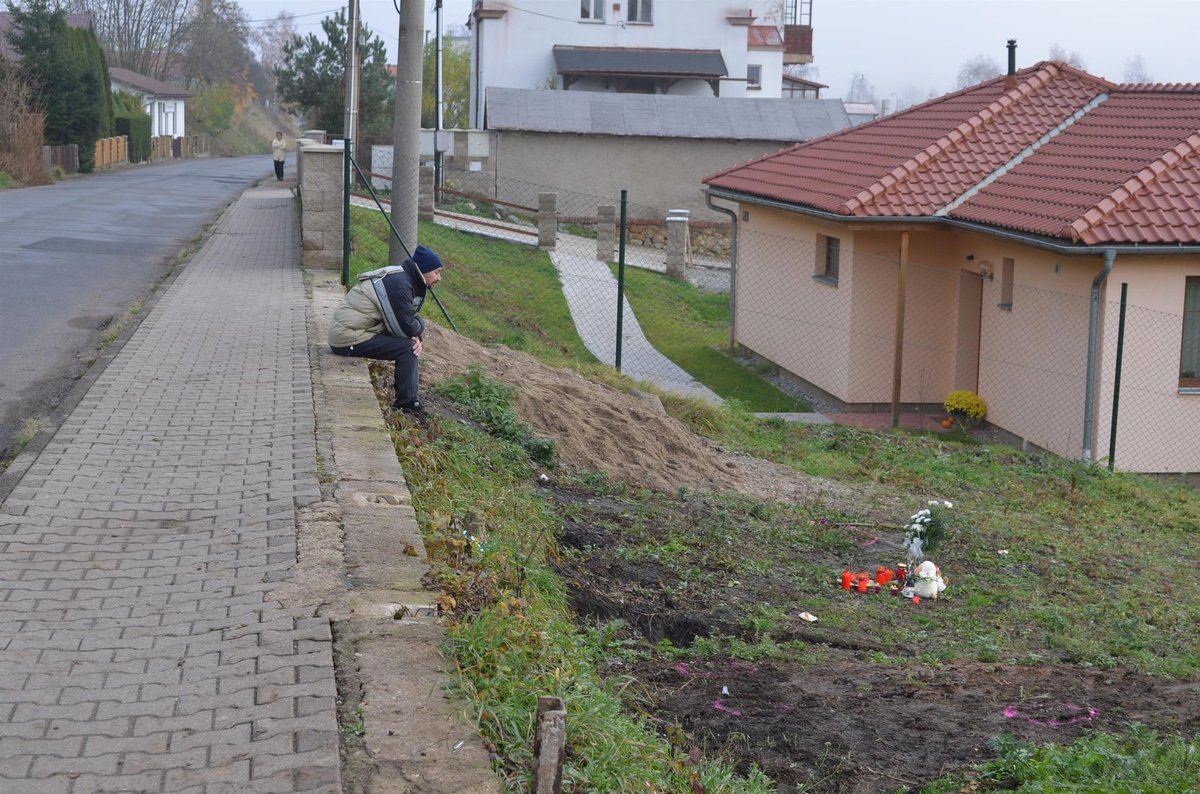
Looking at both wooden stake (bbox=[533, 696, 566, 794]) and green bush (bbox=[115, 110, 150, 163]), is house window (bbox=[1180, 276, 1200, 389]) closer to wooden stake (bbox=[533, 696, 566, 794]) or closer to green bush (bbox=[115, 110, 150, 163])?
wooden stake (bbox=[533, 696, 566, 794])

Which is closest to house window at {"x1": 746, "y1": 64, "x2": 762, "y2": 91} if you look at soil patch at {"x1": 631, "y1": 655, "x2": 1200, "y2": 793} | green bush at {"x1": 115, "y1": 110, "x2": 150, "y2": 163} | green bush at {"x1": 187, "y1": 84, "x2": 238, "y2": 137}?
green bush at {"x1": 115, "y1": 110, "x2": 150, "y2": 163}

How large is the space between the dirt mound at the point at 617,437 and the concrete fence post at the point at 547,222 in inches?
649

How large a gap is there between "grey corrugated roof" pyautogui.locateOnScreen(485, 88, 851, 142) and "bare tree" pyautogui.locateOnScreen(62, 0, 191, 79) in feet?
201

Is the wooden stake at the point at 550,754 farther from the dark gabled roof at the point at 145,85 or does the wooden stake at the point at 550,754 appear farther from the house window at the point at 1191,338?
the dark gabled roof at the point at 145,85

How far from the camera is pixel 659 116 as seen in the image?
3925 cm

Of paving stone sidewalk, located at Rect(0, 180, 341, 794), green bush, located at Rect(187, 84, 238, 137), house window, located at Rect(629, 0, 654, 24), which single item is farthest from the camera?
green bush, located at Rect(187, 84, 238, 137)

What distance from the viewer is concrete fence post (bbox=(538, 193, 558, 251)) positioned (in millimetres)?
29047

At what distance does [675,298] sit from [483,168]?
44.8ft

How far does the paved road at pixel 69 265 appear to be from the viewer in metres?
11.0

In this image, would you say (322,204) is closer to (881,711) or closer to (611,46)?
(881,711)

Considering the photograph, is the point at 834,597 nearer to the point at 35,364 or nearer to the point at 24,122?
the point at 35,364

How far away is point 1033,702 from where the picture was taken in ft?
18.8

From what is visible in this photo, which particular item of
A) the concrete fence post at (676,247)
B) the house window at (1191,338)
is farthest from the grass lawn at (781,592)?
the concrete fence post at (676,247)

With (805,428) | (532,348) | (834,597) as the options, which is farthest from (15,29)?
(834,597)
